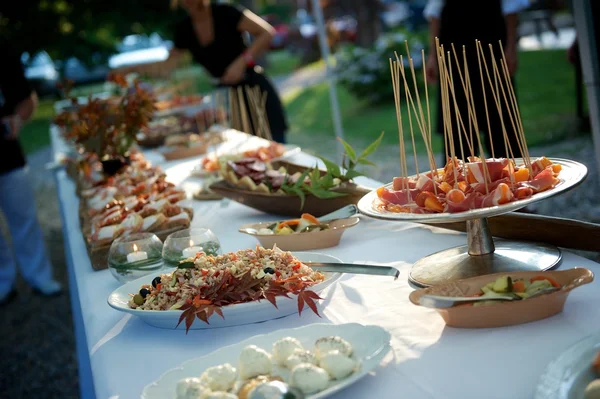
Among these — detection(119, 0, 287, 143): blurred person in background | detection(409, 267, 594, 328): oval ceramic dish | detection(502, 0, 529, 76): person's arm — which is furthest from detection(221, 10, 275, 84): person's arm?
detection(409, 267, 594, 328): oval ceramic dish

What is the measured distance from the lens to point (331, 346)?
1.18 metres

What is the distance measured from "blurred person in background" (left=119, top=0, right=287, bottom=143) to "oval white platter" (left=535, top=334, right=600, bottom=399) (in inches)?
150

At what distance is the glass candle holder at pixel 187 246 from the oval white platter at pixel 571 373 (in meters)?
1.00

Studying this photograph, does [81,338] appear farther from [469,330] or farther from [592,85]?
[592,85]

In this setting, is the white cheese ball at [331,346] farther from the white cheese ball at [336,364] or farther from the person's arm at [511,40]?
the person's arm at [511,40]

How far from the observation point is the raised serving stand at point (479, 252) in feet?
4.80

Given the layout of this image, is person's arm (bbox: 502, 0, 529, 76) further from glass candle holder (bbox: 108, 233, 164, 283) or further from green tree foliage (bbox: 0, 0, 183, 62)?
green tree foliage (bbox: 0, 0, 183, 62)

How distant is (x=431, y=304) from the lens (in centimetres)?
130

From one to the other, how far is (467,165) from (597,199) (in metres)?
3.82

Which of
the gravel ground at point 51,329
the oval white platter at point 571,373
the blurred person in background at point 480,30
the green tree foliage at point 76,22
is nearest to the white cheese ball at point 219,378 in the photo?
the oval white platter at point 571,373

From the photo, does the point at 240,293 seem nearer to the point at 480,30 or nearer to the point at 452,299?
the point at 452,299

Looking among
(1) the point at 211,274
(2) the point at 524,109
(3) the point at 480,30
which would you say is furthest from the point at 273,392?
(2) the point at 524,109

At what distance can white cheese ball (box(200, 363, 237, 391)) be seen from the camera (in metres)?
1.14

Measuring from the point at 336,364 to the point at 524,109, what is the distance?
322 inches
